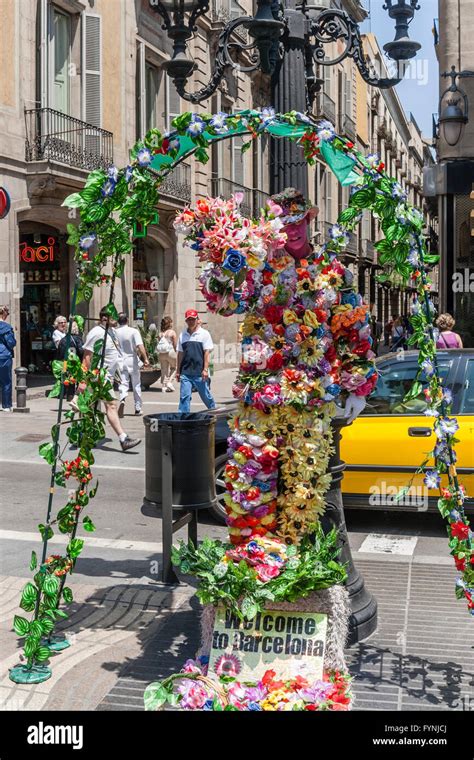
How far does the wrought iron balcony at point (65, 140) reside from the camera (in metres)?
17.9

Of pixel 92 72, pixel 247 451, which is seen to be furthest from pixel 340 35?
pixel 92 72

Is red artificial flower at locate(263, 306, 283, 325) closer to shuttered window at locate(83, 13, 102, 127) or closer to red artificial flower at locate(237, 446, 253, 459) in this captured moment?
red artificial flower at locate(237, 446, 253, 459)

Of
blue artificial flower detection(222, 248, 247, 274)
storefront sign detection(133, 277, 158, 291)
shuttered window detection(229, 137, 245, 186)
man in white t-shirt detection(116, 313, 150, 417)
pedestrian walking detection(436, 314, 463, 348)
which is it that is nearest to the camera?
blue artificial flower detection(222, 248, 247, 274)

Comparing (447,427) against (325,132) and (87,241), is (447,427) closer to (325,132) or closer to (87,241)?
(325,132)

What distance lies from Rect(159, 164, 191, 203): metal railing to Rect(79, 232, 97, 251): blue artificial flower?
61.5ft

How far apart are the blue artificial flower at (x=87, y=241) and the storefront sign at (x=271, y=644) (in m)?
1.99

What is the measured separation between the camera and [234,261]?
166 inches

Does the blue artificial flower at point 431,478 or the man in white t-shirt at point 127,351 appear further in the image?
the man in white t-shirt at point 127,351

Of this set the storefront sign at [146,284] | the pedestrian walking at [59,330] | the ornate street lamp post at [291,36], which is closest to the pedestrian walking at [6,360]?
the pedestrian walking at [59,330]

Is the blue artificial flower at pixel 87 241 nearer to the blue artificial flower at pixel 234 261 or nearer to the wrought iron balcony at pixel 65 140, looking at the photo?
the blue artificial flower at pixel 234 261

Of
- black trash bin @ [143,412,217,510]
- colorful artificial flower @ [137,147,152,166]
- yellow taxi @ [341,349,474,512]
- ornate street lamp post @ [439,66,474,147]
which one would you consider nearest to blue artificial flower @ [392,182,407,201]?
colorful artificial flower @ [137,147,152,166]

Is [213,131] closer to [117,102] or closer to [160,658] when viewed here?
[160,658]

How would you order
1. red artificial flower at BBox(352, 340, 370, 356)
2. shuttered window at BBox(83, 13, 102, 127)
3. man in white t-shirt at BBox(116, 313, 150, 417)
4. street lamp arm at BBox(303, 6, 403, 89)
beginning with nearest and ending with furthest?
red artificial flower at BBox(352, 340, 370, 356)
street lamp arm at BBox(303, 6, 403, 89)
man in white t-shirt at BBox(116, 313, 150, 417)
shuttered window at BBox(83, 13, 102, 127)

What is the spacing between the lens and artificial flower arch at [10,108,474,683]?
14.3 ft
